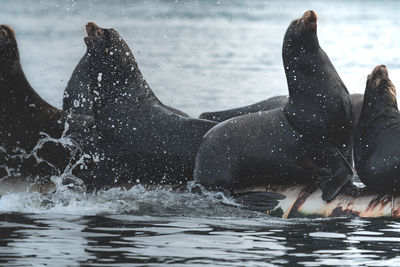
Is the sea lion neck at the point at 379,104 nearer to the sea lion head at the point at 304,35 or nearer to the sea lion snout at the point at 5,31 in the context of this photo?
the sea lion head at the point at 304,35

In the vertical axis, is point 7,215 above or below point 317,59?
below

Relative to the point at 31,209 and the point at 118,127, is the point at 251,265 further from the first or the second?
the point at 118,127

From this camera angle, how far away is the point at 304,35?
9414 millimetres

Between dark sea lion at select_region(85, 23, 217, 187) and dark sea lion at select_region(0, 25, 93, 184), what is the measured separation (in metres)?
0.42

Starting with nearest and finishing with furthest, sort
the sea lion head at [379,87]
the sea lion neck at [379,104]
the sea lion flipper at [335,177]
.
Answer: the sea lion flipper at [335,177]
the sea lion neck at [379,104]
the sea lion head at [379,87]

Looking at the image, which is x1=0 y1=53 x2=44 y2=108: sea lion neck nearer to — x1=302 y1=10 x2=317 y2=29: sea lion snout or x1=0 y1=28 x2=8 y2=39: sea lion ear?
x1=0 y1=28 x2=8 y2=39: sea lion ear

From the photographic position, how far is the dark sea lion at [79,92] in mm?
11445

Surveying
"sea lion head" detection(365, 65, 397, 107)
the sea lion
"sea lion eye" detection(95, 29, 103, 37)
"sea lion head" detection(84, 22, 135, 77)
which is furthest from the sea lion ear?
"sea lion head" detection(365, 65, 397, 107)

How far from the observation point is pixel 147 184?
9.96m

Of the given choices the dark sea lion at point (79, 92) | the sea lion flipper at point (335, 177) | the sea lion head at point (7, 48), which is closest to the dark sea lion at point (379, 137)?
the sea lion flipper at point (335, 177)

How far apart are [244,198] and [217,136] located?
2.38 feet

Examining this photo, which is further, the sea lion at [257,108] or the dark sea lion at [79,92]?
the dark sea lion at [79,92]

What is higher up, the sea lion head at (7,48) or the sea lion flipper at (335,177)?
the sea lion head at (7,48)

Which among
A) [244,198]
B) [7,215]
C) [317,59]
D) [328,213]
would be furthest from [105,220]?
[317,59]
